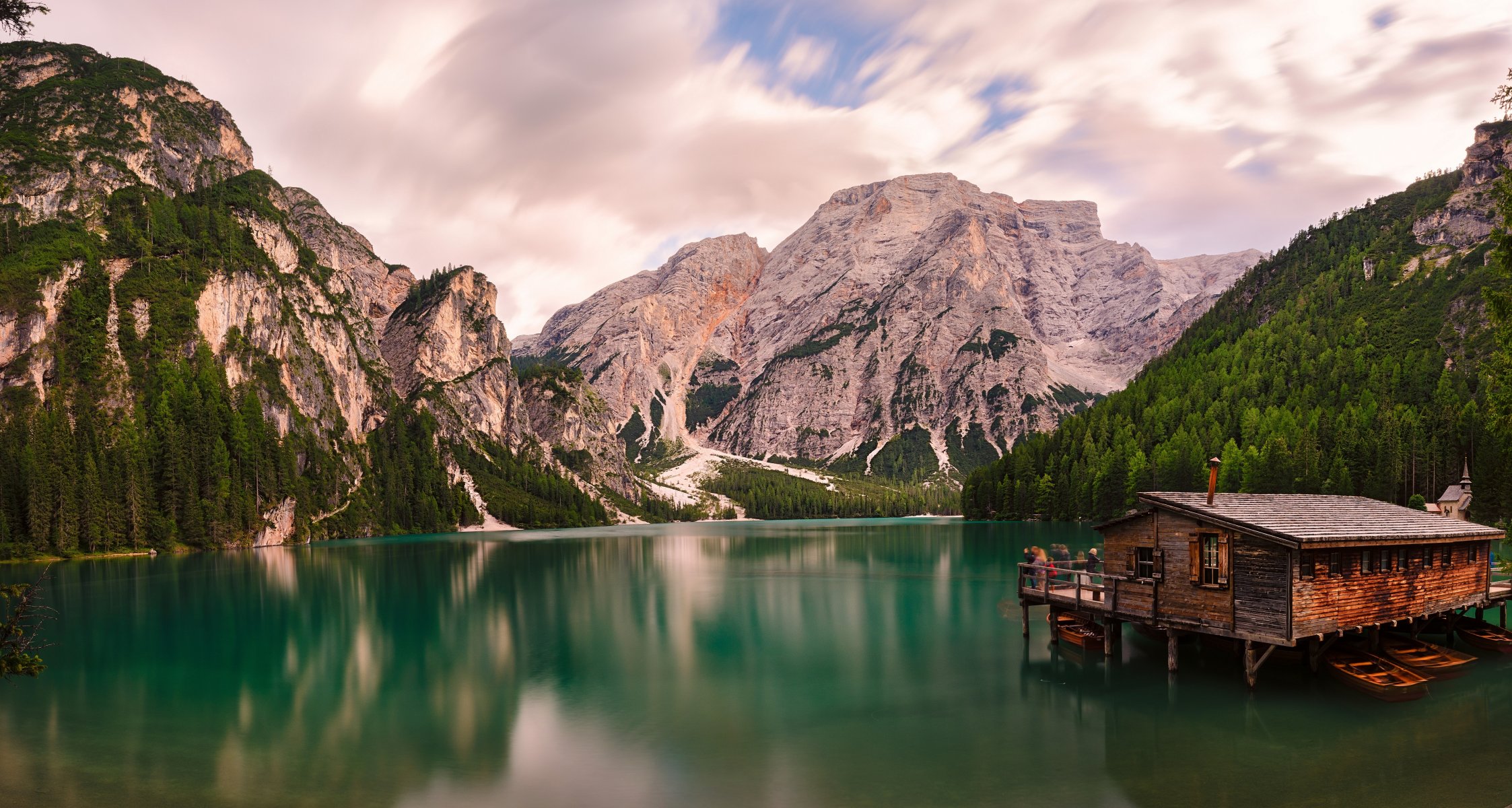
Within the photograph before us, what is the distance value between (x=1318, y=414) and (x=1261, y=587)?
420 ft

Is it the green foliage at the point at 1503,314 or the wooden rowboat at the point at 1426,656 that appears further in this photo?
the wooden rowboat at the point at 1426,656

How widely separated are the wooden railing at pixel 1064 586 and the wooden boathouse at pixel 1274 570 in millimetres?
Answer: 162

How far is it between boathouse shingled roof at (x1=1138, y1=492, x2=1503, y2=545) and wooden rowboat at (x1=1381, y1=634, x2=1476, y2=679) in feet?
16.2

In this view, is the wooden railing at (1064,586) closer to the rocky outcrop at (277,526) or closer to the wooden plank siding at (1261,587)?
the wooden plank siding at (1261,587)

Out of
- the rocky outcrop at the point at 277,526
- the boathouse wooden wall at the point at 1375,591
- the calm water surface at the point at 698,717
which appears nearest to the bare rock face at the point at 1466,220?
the boathouse wooden wall at the point at 1375,591

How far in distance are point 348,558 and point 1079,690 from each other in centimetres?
10883

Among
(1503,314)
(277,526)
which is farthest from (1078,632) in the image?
(277,526)

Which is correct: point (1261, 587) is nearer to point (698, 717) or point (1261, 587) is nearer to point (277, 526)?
point (698, 717)

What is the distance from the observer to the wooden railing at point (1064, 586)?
3722cm

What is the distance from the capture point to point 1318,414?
135250 mm

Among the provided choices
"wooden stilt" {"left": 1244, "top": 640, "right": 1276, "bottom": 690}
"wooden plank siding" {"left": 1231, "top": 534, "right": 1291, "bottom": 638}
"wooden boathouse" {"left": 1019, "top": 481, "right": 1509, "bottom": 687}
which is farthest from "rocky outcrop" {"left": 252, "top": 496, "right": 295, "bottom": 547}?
"wooden plank siding" {"left": 1231, "top": 534, "right": 1291, "bottom": 638}

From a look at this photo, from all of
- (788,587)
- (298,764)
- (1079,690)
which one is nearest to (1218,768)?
(1079,690)

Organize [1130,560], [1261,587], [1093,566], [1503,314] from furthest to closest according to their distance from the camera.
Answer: [1093,566], [1130,560], [1261,587], [1503,314]

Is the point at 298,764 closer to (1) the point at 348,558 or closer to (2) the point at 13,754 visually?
(2) the point at 13,754
